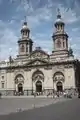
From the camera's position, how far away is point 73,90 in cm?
5588

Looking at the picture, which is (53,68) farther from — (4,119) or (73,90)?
(4,119)

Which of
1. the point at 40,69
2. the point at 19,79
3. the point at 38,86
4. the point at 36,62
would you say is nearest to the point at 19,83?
the point at 19,79

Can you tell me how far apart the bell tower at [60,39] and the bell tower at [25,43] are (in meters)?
8.57

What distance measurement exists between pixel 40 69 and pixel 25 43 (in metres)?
11.3

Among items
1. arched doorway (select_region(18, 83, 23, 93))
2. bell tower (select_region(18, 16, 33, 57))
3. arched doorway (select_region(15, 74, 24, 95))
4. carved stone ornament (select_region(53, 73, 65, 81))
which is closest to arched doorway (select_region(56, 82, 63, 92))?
carved stone ornament (select_region(53, 73, 65, 81))

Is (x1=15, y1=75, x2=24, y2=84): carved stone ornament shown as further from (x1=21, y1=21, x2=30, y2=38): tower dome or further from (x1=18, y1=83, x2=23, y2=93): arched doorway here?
(x1=21, y1=21, x2=30, y2=38): tower dome

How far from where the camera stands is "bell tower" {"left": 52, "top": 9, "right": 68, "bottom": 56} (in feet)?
206

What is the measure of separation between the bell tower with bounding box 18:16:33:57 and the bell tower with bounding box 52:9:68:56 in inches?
337

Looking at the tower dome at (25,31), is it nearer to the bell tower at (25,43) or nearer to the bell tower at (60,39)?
the bell tower at (25,43)

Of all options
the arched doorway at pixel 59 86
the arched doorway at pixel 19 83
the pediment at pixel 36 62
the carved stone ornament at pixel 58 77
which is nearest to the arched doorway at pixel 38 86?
the arched doorway at pixel 19 83

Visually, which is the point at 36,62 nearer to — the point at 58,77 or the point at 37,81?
the point at 37,81

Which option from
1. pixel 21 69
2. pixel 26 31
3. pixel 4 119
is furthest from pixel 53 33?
pixel 4 119

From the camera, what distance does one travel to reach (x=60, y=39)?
210ft

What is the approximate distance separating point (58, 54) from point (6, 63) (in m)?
16.5
